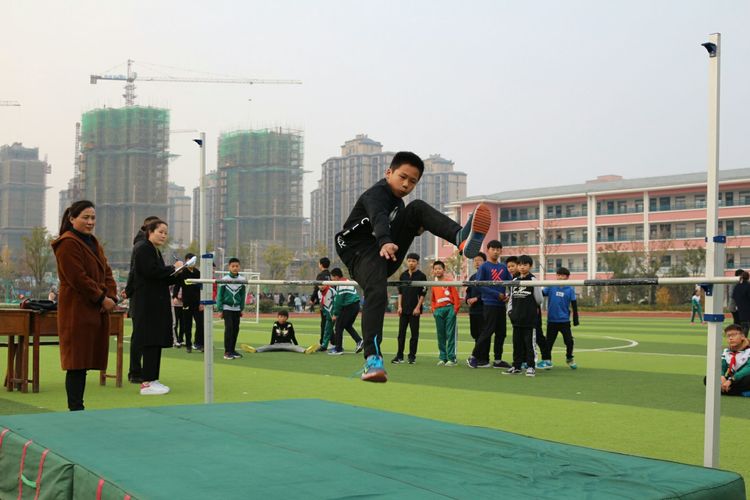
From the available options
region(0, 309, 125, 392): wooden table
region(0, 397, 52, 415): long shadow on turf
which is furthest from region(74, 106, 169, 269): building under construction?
region(0, 397, 52, 415): long shadow on turf

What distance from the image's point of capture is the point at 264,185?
101 metres

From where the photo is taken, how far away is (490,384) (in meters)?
9.41

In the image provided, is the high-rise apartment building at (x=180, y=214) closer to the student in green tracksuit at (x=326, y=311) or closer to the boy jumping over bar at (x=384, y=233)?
the student in green tracksuit at (x=326, y=311)

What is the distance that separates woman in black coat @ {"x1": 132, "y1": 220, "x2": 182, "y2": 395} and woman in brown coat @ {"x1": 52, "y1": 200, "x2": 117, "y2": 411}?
5.91 feet

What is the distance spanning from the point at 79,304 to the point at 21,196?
119783 mm

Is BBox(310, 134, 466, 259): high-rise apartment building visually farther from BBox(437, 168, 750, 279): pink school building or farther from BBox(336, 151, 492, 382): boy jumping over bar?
BBox(336, 151, 492, 382): boy jumping over bar

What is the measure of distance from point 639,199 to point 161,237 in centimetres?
6297

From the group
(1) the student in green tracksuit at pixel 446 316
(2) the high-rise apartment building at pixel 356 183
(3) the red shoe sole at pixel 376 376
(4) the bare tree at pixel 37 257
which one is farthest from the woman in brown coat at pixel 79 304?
(2) the high-rise apartment building at pixel 356 183

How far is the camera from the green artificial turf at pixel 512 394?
5961mm

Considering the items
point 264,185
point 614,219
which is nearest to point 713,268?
point 614,219

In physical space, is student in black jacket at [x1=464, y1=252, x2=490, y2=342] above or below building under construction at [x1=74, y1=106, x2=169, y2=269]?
below

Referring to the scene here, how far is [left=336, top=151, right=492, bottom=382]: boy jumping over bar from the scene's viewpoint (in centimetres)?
449

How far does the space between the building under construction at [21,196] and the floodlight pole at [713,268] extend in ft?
377

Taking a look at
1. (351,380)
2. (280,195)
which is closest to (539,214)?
(280,195)
